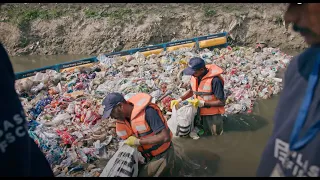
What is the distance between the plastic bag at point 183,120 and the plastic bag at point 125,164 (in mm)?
1996

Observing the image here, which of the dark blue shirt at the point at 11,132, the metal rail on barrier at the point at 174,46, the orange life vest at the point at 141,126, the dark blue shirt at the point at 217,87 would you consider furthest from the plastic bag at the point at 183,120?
the metal rail on barrier at the point at 174,46

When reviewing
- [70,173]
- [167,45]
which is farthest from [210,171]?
[167,45]

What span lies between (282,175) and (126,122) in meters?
2.83

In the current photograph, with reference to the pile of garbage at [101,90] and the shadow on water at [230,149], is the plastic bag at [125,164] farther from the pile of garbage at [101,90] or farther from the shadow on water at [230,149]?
the shadow on water at [230,149]

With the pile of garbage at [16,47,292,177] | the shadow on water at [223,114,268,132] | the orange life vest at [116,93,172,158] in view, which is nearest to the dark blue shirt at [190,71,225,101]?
the shadow on water at [223,114,268,132]

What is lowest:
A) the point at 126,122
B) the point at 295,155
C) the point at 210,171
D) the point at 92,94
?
the point at 210,171

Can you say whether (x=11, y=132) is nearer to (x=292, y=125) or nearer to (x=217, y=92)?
(x=292, y=125)

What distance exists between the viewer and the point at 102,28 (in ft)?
49.3

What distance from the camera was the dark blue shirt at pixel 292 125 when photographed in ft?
4.05

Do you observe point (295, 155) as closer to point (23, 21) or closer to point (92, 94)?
point (92, 94)

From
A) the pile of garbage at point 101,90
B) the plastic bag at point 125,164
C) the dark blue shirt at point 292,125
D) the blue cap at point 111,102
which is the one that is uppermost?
the dark blue shirt at point 292,125

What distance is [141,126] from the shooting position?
376cm

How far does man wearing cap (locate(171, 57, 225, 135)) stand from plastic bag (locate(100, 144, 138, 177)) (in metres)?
2.20

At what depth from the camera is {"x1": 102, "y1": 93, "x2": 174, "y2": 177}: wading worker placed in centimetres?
370
